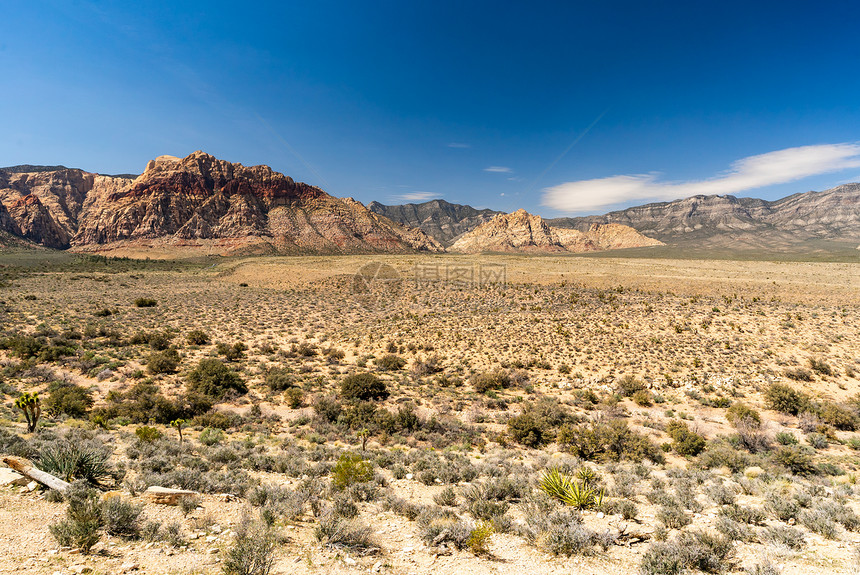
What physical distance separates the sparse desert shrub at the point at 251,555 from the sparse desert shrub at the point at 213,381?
9.78 meters

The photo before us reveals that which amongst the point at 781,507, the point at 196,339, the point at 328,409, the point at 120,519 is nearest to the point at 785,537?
the point at 781,507

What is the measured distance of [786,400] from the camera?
482 inches

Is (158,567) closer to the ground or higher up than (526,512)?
higher up

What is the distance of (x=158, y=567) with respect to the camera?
4.15 meters

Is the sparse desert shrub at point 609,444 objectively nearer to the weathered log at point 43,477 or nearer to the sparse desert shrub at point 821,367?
the weathered log at point 43,477

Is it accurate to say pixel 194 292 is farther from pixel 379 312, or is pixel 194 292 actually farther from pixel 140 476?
pixel 140 476

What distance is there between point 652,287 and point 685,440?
34057mm

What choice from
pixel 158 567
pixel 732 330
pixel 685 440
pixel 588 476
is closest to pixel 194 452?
pixel 158 567

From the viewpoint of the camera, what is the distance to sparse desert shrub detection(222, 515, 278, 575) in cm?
408

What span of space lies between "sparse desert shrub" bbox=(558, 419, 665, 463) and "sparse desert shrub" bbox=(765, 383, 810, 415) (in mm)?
6044

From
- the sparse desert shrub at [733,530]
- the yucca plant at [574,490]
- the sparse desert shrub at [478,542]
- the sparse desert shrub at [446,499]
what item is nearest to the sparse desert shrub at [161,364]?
the sparse desert shrub at [446,499]

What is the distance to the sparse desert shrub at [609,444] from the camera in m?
9.30

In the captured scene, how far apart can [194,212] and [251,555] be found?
513ft

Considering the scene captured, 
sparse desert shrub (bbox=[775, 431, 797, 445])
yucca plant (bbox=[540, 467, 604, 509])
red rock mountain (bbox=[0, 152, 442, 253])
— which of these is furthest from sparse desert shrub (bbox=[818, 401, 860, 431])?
red rock mountain (bbox=[0, 152, 442, 253])
